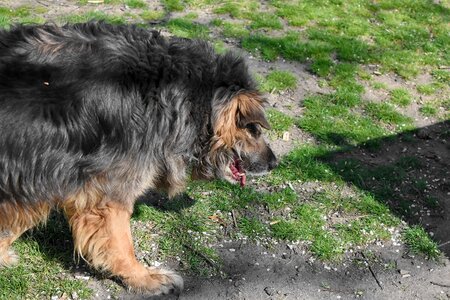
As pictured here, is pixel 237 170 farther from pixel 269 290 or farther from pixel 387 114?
pixel 387 114

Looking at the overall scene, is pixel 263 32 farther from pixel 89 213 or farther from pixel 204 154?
pixel 89 213

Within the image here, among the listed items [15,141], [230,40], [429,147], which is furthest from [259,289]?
[230,40]

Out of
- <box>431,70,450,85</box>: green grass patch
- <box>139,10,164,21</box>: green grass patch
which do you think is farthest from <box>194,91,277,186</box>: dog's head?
<box>139,10,164,21</box>: green grass patch

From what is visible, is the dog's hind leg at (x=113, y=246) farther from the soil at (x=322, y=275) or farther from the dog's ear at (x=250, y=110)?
the dog's ear at (x=250, y=110)

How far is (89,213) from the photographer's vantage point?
11.6 ft

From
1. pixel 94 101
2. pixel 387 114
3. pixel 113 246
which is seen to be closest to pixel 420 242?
pixel 387 114

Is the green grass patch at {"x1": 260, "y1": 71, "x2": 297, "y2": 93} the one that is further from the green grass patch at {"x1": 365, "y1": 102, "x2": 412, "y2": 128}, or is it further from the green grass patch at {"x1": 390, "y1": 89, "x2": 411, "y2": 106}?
the green grass patch at {"x1": 390, "y1": 89, "x2": 411, "y2": 106}

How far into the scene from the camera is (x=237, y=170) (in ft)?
13.2

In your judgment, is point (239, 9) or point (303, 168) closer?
point (303, 168)

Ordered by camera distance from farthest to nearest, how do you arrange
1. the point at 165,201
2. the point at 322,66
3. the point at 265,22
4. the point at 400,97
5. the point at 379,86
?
the point at 265,22
the point at 322,66
the point at 379,86
the point at 400,97
the point at 165,201

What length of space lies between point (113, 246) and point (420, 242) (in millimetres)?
2683

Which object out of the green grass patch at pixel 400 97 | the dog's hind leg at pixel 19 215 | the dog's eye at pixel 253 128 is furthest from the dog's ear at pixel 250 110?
the green grass patch at pixel 400 97

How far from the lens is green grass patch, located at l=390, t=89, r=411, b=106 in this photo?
667 cm

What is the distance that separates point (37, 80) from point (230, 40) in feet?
15.7
